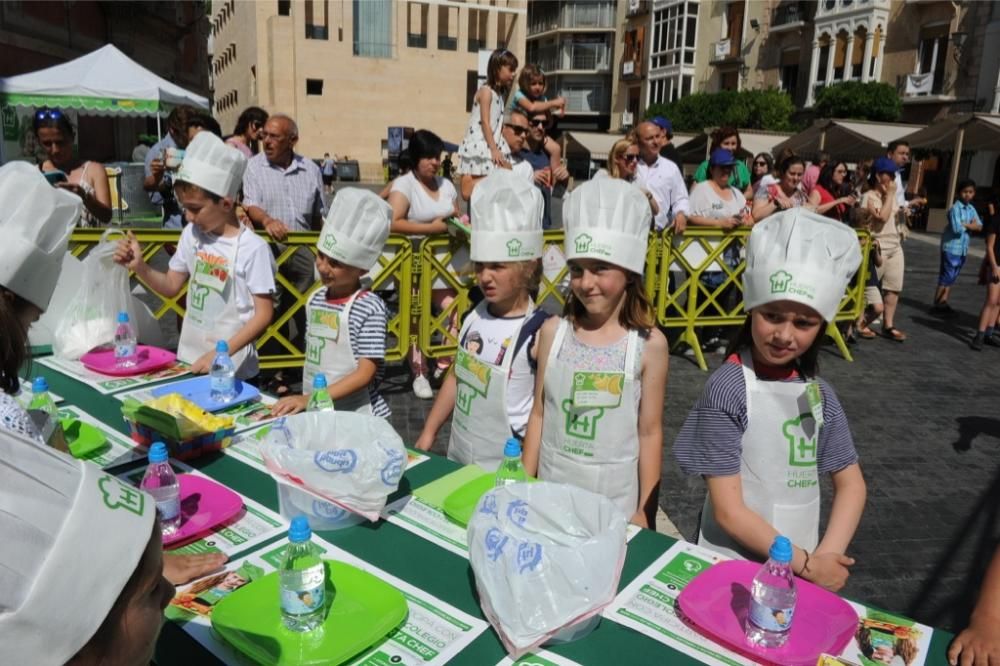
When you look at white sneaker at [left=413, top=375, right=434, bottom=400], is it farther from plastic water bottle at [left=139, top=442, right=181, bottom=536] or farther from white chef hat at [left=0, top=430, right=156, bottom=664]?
white chef hat at [left=0, top=430, right=156, bottom=664]

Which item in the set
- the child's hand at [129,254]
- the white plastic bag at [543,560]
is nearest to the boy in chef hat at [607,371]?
the white plastic bag at [543,560]

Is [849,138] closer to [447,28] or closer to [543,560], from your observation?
[543,560]

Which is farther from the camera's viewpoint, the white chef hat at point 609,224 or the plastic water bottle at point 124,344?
the plastic water bottle at point 124,344

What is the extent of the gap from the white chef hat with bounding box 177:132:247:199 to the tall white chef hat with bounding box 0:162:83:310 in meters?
1.28

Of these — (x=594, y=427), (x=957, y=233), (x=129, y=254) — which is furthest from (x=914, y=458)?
(x=957, y=233)

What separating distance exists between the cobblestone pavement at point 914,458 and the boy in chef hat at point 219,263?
1.85m

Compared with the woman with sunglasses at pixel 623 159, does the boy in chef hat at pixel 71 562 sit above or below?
below

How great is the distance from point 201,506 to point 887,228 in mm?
8886

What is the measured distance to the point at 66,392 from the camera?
3.17 meters

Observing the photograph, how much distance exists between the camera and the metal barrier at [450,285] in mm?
5883

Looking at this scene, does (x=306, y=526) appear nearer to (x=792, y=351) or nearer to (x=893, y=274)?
(x=792, y=351)

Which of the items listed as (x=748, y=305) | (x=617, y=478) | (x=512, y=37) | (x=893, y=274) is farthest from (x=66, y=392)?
(x=512, y=37)

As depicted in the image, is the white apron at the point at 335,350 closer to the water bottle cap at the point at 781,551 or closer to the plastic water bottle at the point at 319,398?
the plastic water bottle at the point at 319,398

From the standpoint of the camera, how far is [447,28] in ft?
174
